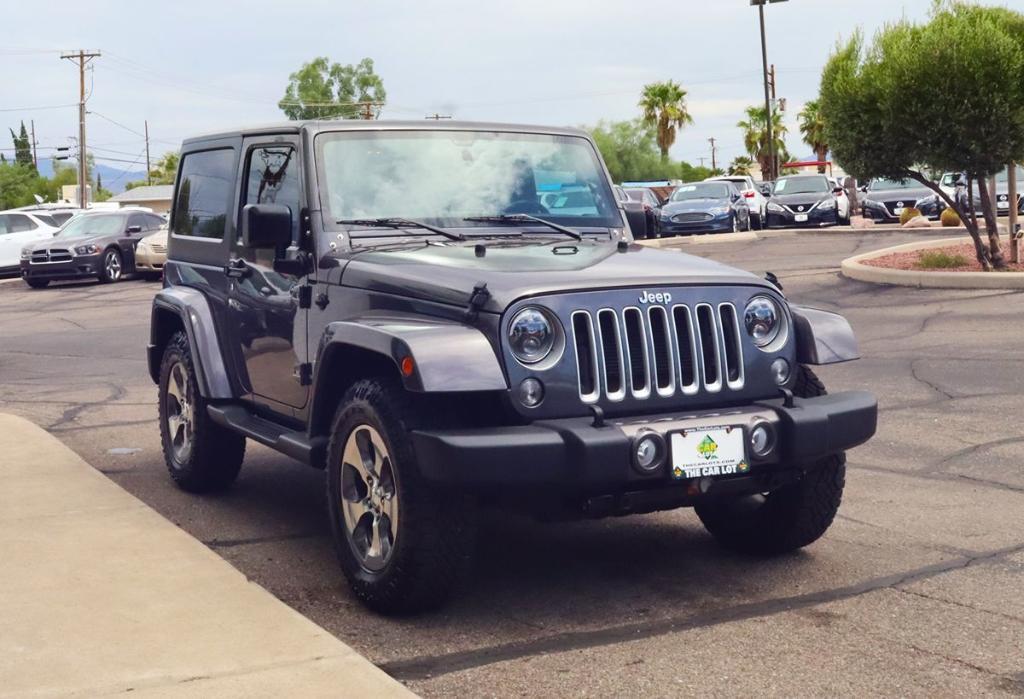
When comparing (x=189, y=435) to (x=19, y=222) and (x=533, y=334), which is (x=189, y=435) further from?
(x=19, y=222)

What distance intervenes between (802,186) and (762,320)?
31.4 metres

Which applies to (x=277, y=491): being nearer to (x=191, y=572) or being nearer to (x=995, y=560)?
(x=191, y=572)

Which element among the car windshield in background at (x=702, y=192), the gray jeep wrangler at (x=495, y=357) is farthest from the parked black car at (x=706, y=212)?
the gray jeep wrangler at (x=495, y=357)

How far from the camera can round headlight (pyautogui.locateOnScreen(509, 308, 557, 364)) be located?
508 cm

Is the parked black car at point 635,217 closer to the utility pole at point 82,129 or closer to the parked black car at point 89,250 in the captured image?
the parked black car at point 89,250

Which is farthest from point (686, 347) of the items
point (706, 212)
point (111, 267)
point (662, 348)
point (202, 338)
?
point (706, 212)

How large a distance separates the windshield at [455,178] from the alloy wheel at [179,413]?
178 cm

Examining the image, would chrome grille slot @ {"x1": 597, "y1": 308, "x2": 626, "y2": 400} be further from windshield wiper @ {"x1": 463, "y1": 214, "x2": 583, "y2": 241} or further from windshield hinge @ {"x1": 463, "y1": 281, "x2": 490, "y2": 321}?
windshield wiper @ {"x1": 463, "y1": 214, "x2": 583, "y2": 241}

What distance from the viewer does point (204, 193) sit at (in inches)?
306

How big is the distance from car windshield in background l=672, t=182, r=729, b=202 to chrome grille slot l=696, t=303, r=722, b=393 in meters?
28.6

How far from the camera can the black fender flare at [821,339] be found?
18.4ft

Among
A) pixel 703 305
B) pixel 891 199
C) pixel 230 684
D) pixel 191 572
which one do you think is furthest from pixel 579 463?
pixel 891 199

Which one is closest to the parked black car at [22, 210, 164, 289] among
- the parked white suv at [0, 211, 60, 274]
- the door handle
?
the parked white suv at [0, 211, 60, 274]

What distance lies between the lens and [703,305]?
17.7ft
